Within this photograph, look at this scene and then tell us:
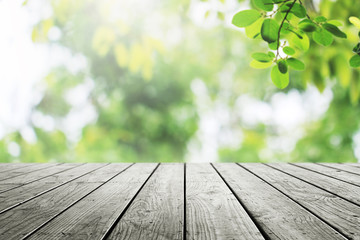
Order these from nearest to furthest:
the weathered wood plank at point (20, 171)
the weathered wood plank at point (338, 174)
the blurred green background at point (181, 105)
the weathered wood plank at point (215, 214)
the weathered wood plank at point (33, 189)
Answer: the weathered wood plank at point (215, 214) → the weathered wood plank at point (33, 189) → the weathered wood plank at point (338, 174) → the weathered wood plank at point (20, 171) → the blurred green background at point (181, 105)

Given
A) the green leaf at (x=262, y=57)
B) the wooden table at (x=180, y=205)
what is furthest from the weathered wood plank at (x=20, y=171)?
the green leaf at (x=262, y=57)

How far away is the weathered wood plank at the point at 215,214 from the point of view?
2.39 feet

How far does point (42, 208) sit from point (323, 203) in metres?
0.87

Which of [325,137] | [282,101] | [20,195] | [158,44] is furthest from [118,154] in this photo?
[20,195]

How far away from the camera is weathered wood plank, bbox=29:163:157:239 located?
740 millimetres

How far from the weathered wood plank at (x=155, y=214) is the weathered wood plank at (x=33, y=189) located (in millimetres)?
384

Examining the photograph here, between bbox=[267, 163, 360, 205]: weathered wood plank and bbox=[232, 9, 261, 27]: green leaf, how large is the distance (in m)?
0.78

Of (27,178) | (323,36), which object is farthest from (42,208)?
(323,36)

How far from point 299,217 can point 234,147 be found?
8.54 m

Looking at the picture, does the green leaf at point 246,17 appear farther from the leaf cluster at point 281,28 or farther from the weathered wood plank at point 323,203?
the weathered wood plank at point 323,203

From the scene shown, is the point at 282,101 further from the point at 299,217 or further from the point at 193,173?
the point at 299,217

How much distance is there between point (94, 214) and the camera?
2.92ft

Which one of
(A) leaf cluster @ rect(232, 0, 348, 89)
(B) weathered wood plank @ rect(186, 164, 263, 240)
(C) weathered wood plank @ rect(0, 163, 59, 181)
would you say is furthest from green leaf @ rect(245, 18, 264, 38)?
(C) weathered wood plank @ rect(0, 163, 59, 181)

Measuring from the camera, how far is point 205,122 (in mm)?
9602
